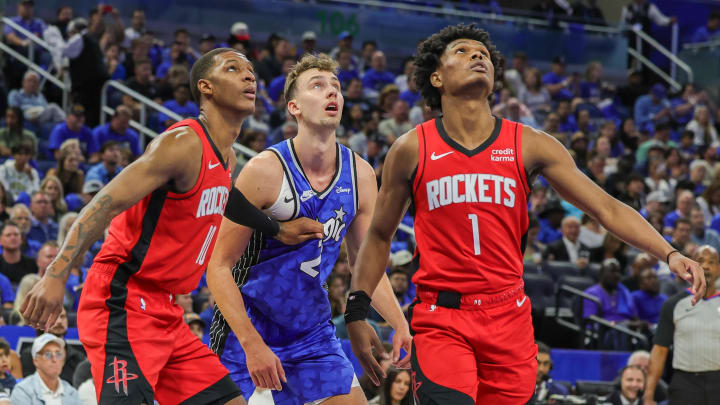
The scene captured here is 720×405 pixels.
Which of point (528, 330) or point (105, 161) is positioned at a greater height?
point (105, 161)

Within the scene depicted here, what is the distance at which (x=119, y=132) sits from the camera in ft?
42.0

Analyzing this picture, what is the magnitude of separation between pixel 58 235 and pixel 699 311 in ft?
20.5

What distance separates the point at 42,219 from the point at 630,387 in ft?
20.5

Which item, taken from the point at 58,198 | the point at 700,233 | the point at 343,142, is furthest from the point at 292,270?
the point at 700,233

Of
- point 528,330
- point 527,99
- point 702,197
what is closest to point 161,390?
point 528,330

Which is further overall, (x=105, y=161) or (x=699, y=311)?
(x=105, y=161)

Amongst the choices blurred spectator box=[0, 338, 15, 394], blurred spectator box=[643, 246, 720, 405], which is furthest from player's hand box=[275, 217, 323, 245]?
blurred spectator box=[643, 246, 720, 405]

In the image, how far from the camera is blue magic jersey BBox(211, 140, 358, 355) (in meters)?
5.26

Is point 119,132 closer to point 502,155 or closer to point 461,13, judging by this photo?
point 502,155

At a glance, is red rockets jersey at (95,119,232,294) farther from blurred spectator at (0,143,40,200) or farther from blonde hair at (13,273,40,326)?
blurred spectator at (0,143,40,200)

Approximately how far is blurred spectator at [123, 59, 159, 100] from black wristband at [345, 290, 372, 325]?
9358mm

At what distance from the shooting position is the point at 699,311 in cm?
880

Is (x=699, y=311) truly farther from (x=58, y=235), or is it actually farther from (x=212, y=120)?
(x=58, y=235)

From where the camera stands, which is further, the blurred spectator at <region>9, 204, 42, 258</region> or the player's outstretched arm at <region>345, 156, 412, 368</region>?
the blurred spectator at <region>9, 204, 42, 258</region>
